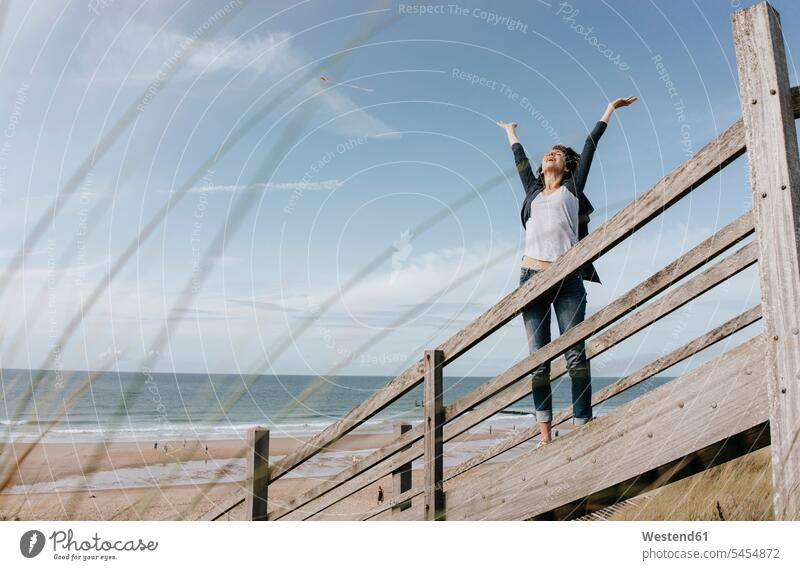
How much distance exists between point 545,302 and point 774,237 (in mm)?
940

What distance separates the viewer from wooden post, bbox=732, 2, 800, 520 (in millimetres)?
1921

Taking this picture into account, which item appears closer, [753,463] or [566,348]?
[566,348]

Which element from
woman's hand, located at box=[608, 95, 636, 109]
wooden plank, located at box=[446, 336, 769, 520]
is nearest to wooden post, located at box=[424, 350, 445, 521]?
wooden plank, located at box=[446, 336, 769, 520]

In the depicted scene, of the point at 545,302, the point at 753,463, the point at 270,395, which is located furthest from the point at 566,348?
the point at 270,395

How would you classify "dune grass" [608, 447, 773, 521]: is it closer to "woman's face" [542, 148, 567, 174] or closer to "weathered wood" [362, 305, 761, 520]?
"weathered wood" [362, 305, 761, 520]

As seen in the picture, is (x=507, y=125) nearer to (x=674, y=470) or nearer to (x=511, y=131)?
(x=511, y=131)

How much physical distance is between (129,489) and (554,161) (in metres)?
11.8

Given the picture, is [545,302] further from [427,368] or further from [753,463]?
[753,463]

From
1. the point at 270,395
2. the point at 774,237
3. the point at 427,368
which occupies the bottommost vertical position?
the point at 427,368

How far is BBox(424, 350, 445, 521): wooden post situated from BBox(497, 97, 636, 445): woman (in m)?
0.44
